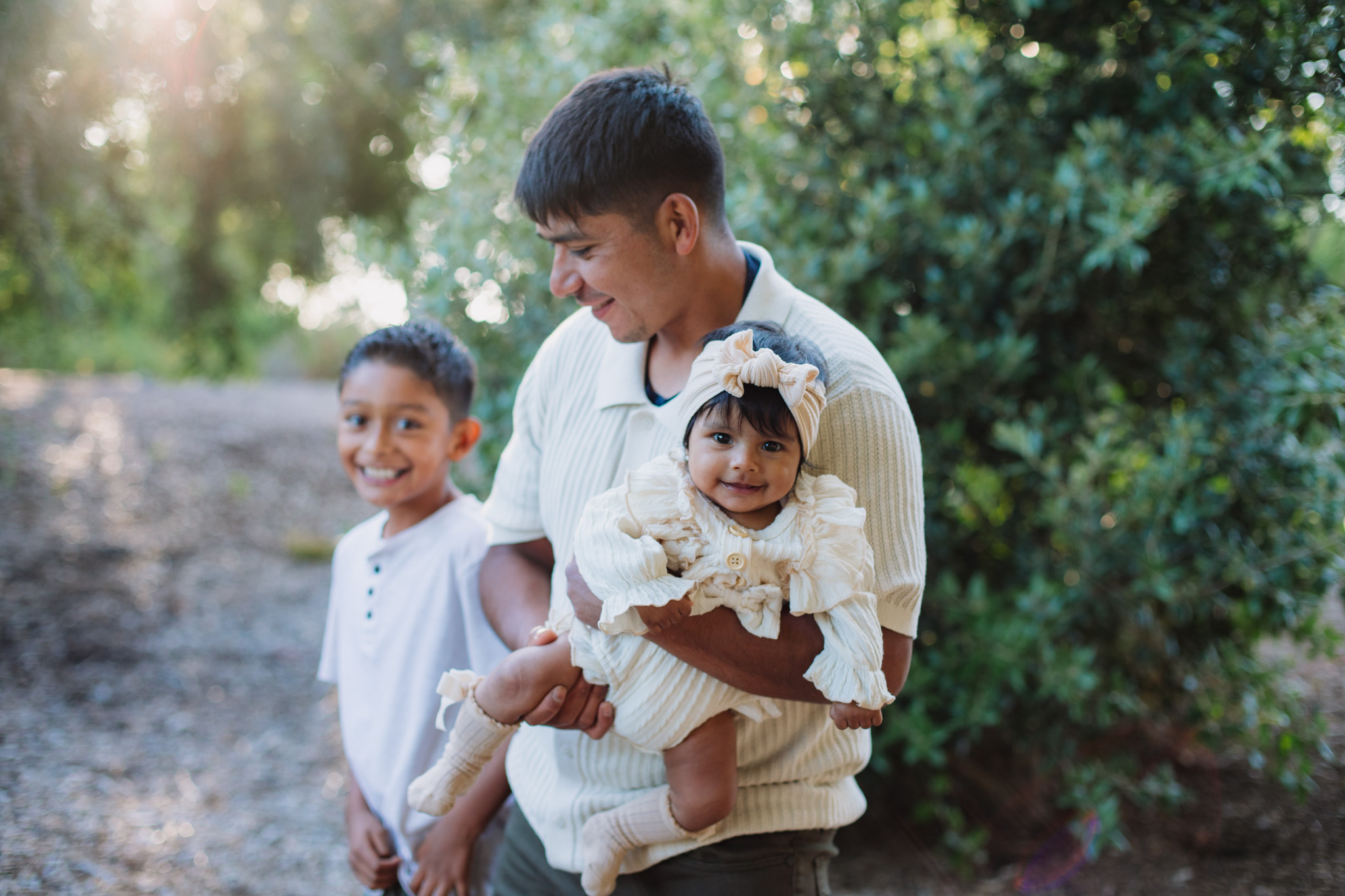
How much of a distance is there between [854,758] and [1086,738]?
7.76 ft

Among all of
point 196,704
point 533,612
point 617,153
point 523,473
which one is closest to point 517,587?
point 533,612

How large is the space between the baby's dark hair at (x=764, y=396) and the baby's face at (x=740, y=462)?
11mm

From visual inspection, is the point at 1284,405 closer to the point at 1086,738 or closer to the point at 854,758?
the point at 1086,738

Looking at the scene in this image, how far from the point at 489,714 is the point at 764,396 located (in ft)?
2.47

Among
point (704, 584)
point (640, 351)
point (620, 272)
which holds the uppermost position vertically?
point (620, 272)

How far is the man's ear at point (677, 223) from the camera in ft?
5.26

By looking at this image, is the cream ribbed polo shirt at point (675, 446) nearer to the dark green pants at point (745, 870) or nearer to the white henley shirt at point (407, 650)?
the dark green pants at point (745, 870)

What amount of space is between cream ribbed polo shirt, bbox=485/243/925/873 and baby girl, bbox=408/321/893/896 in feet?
0.18

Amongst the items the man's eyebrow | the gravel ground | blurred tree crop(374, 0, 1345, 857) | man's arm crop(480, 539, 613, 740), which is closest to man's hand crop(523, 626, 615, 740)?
man's arm crop(480, 539, 613, 740)

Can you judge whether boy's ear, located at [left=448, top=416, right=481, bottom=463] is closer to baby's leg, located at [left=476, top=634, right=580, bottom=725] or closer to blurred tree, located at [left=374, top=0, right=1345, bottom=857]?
baby's leg, located at [left=476, top=634, right=580, bottom=725]

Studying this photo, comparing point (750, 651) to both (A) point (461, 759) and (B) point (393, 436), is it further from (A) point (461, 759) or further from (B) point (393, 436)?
(B) point (393, 436)

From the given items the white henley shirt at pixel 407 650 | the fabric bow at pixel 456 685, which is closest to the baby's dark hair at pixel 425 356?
the white henley shirt at pixel 407 650

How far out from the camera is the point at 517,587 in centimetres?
187

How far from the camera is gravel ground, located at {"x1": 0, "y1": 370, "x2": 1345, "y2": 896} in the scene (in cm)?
316
